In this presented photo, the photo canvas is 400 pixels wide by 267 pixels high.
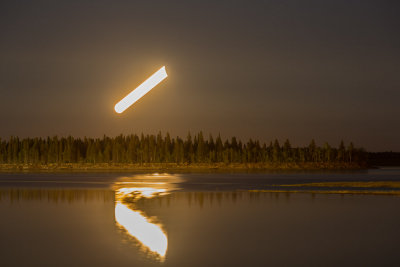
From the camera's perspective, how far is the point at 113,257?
19391 millimetres

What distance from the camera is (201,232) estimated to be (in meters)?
25.6

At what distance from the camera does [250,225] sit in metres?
28.1

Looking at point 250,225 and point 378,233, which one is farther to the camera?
point 250,225

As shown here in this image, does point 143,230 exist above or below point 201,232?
above

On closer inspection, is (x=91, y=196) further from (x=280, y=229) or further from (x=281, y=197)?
(x=280, y=229)

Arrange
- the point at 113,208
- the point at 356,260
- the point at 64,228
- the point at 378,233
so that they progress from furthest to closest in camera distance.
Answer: the point at 113,208 < the point at 64,228 < the point at 378,233 < the point at 356,260

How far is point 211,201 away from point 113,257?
2273cm

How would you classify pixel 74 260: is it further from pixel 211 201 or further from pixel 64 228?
pixel 211 201

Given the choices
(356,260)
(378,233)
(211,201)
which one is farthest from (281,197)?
(356,260)

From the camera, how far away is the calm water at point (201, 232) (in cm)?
1928

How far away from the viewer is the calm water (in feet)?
63.3

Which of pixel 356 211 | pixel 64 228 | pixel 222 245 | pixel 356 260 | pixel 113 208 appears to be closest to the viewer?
pixel 356 260

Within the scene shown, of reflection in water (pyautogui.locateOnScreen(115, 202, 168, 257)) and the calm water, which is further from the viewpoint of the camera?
reflection in water (pyautogui.locateOnScreen(115, 202, 168, 257))

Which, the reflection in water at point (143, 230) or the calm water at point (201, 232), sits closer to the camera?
the calm water at point (201, 232)
